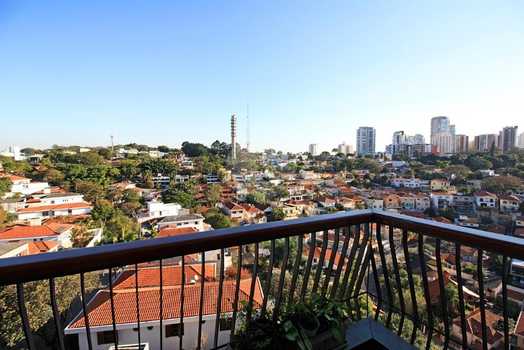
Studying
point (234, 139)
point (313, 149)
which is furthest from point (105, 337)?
point (234, 139)

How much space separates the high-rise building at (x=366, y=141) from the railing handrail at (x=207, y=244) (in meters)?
5.92

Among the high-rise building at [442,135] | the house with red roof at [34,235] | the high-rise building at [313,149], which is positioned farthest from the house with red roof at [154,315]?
the high-rise building at [313,149]

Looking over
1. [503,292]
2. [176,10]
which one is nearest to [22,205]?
[176,10]

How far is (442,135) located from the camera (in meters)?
4.40

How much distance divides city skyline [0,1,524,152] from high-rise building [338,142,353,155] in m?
0.18

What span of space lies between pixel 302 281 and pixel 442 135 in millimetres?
4248

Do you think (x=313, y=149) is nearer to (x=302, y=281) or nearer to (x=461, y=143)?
(x=461, y=143)

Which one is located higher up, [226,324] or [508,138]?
[508,138]

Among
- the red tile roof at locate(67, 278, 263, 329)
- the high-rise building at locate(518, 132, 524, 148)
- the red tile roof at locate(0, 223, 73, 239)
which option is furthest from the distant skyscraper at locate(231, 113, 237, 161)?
the red tile roof at locate(67, 278, 263, 329)

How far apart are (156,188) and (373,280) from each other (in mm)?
11740

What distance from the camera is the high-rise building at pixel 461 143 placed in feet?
12.6

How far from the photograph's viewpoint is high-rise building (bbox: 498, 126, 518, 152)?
315 centimetres

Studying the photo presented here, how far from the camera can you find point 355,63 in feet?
19.9

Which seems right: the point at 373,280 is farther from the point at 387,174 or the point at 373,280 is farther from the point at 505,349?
the point at 387,174
